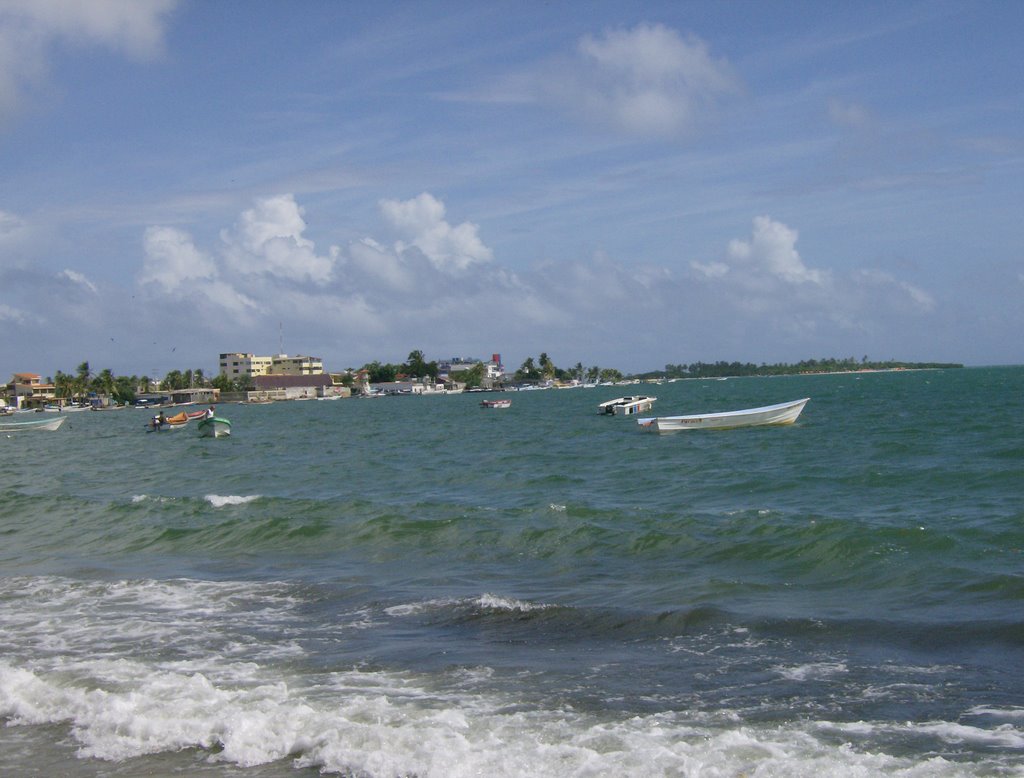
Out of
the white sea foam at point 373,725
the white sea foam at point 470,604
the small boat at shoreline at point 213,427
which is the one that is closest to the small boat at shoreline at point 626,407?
the small boat at shoreline at point 213,427

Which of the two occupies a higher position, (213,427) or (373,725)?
(213,427)

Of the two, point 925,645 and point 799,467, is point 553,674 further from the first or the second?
point 799,467

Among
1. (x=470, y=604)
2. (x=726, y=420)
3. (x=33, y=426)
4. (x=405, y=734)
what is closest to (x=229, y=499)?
(x=470, y=604)

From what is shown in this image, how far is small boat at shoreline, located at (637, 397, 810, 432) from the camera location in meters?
52.7

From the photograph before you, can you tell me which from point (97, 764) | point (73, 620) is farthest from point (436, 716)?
point (73, 620)

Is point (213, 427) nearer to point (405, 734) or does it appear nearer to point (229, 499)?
point (229, 499)

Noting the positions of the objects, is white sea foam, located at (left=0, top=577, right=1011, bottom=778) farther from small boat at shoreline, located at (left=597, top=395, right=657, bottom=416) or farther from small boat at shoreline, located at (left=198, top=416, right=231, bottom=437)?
small boat at shoreline, located at (left=597, top=395, right=657, bottom=416)

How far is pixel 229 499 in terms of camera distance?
29.0 m

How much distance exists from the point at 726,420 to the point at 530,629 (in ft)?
136

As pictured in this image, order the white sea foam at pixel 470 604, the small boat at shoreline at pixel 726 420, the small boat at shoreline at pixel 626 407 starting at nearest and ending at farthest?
1. the white sea foam at pixel 470 604
2. the small boat at shoreline at pixel 726 420
3. the small boat at shoreline at pixel 626 407

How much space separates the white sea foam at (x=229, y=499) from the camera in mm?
28000

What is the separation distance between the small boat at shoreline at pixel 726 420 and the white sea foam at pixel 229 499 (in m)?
28.0

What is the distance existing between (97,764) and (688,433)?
45.1 meters

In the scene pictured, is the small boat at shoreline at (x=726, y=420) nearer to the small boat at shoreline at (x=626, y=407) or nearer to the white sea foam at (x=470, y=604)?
the small boat at shoreline at (x=626, y=407)
